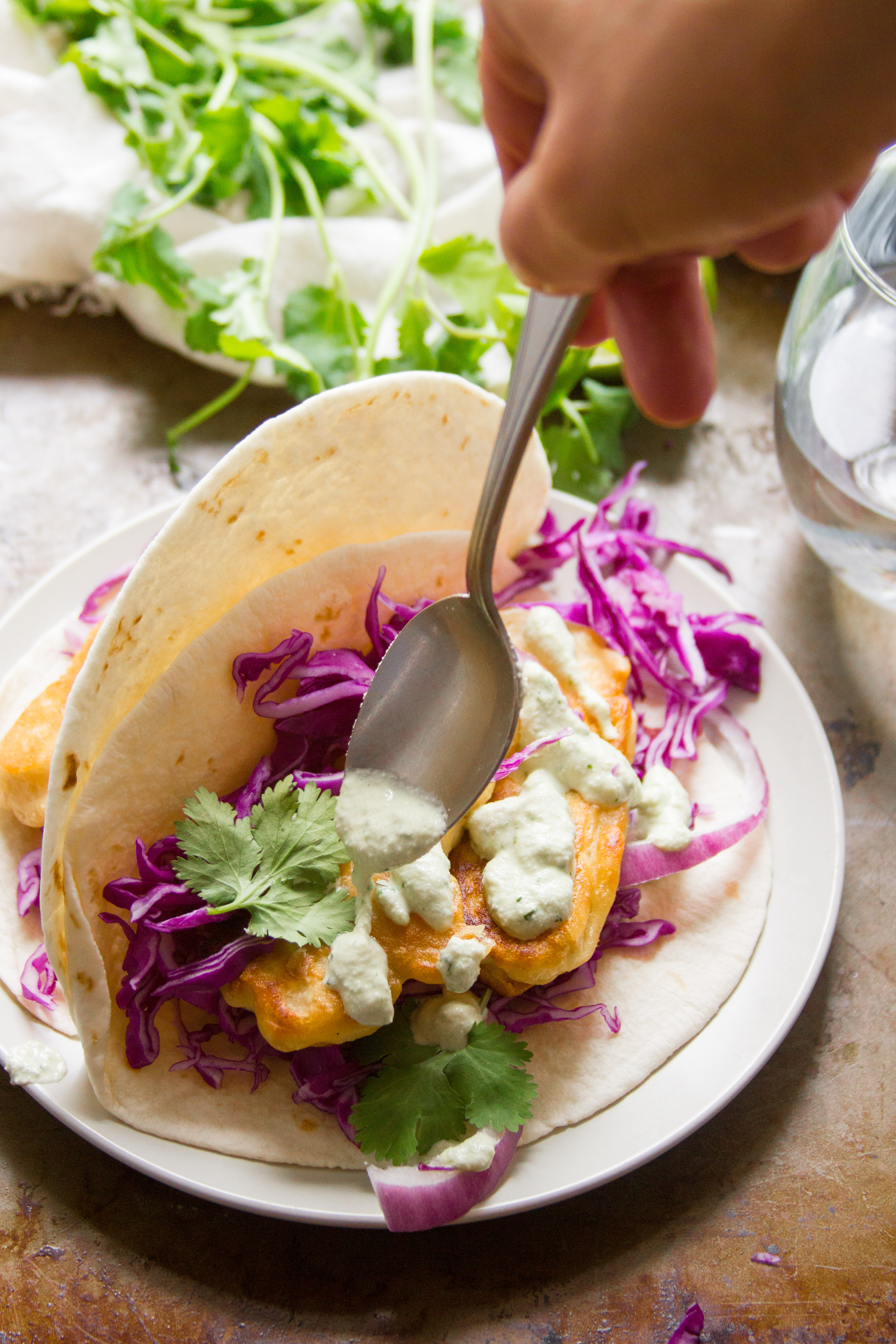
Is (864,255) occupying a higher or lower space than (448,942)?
higher

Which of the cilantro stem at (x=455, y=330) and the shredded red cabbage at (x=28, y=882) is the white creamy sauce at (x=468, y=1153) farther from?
the cilantro stem at (x=455, y=330)

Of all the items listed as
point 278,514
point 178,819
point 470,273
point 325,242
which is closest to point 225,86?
point 325,242

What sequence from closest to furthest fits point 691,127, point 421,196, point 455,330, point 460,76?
point 691,127
point 455,330
point 421,196
point 460,76

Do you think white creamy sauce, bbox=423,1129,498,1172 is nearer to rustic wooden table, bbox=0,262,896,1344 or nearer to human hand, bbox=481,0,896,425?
rustic wooden table, bbox=0,262,896,1344

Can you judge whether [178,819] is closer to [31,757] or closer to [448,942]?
[31,757]

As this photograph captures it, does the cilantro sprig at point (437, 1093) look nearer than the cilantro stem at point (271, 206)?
Yes

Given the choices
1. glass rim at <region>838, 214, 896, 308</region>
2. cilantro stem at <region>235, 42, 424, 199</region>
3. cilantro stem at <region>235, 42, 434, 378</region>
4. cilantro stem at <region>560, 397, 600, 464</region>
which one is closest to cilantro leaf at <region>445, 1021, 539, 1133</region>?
glass rim at <region>838, 214, 896, 308</region>

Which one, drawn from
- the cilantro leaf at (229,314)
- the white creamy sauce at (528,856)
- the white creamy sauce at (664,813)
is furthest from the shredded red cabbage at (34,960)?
the cilantro leaf at (229,314)
